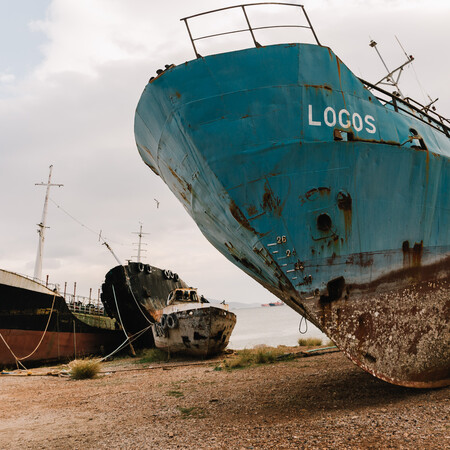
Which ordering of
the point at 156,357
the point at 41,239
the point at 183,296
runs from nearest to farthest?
the point at 156,357 → the point at 183,296 → the point at 41,239

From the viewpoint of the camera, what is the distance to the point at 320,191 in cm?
504

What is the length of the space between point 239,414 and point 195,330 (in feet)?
26.9

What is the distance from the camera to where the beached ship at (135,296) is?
17125 mm

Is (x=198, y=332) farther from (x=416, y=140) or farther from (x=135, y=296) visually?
(x=416, y=140)

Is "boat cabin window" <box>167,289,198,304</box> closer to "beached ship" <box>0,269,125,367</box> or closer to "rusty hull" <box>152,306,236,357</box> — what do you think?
"rusty hull" <box>152,306,236,357</box>

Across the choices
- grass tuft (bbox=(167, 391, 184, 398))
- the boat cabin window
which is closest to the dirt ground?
grass tuft (bbox=(167, 391, 184, 398))

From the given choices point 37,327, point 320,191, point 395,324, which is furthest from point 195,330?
point 320,191

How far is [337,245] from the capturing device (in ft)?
16.5

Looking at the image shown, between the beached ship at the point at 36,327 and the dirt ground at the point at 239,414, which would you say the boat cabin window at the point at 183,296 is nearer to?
the beached ship at the point at 36,327

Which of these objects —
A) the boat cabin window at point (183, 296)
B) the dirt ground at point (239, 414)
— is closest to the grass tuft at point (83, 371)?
the dirt ground at point (239, 414)

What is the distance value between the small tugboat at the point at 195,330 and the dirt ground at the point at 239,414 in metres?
4.35

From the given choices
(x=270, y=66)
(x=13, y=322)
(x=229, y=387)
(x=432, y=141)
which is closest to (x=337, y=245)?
(x=270, y=66)

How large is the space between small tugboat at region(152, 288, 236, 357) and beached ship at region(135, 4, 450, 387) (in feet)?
25.8

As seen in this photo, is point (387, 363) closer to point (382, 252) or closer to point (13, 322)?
point (382, 252)
